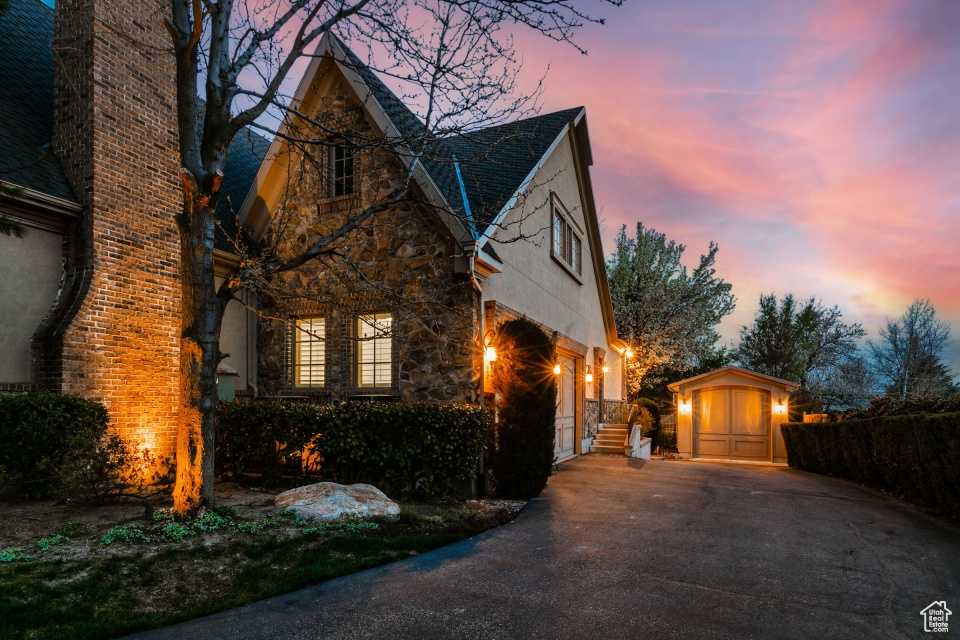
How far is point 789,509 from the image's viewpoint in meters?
8.73

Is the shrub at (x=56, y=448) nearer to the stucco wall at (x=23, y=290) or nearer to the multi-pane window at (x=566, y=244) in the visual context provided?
the stucco wall at (x=23, y=290)

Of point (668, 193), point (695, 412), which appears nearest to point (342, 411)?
point (695, 412)

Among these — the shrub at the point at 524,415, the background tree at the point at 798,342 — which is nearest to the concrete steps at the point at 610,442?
the shrub at the point at 524,415

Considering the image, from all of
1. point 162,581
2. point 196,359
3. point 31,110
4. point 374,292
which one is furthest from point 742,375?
point 31,110

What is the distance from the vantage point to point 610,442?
1684 cm

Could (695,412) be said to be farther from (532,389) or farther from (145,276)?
(145,276)

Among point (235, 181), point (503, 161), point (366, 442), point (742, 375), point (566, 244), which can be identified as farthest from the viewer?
point (742, 375)

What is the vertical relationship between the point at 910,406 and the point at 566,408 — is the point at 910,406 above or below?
above

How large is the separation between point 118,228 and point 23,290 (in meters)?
1.54

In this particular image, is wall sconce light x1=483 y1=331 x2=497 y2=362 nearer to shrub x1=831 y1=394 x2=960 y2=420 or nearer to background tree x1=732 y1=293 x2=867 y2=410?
shrub x1=831 y1=394 x2=960 y2=420

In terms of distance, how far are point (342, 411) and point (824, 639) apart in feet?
20.6

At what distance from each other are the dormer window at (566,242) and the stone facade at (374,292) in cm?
481

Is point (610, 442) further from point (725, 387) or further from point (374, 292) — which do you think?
point (374, 292)

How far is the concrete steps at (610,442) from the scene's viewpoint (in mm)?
16625
